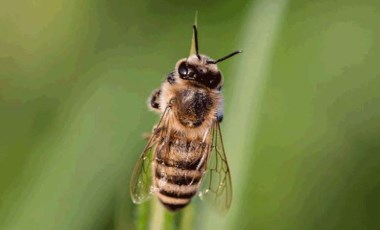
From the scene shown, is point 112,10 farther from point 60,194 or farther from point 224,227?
point 224,227

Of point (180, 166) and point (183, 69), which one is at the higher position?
point (183, 69)

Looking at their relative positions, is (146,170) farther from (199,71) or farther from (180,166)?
(199,71)

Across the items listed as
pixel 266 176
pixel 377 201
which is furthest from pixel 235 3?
pixel 377 201

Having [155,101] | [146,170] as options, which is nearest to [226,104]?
[155,101]

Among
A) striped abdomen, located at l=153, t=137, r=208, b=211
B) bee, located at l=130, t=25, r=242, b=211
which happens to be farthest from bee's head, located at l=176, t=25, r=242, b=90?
striped abdomen, located at l=153, t=137, r=208, b=211

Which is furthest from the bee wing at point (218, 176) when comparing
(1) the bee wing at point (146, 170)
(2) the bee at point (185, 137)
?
(1) the bee wing at point (146, 170)

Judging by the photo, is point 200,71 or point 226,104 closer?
point 200,71

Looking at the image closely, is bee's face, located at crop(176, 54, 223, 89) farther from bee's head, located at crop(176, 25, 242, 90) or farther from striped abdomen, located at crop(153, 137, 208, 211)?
striped abdomen, located at crop(153, 137, 208, 211)
